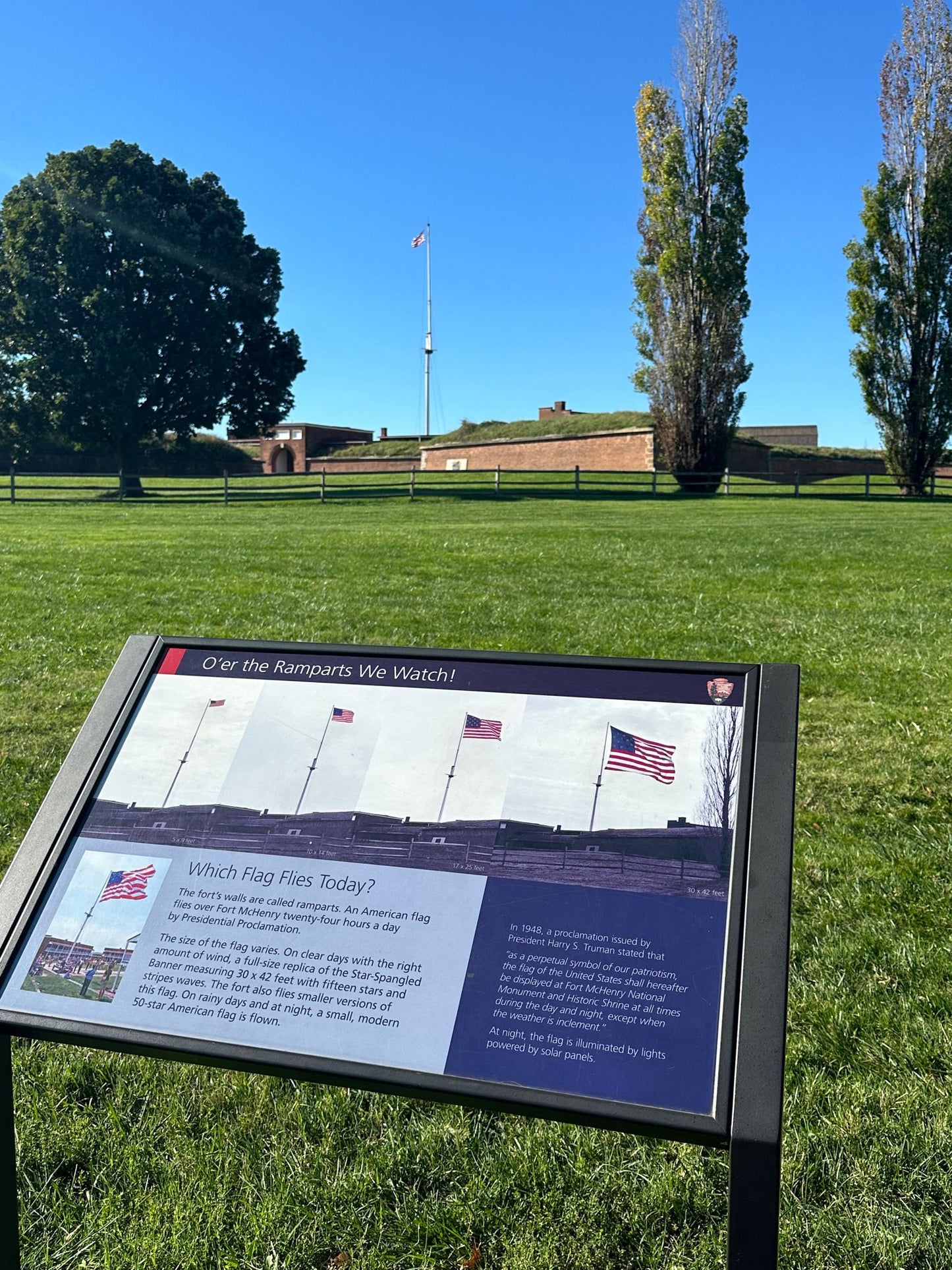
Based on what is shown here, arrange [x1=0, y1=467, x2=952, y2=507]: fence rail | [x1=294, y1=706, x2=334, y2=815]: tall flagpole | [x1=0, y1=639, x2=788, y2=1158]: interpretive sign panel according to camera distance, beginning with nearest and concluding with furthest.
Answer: [x1=0, y1=639, x2=788, y2=1158]: interpretive sign panel < [x1=294, y1=706, x2=334, y2=815]: tall flagpole < [x1=0, y1=467, x2=952, y2=507]: fence rail

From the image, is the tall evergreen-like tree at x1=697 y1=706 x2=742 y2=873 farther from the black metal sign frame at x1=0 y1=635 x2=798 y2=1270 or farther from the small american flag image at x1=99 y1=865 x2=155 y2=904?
the small american flag image at x1=99 y1=865 x2=155 y2=904

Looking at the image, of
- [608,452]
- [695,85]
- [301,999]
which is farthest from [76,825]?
[608,452]

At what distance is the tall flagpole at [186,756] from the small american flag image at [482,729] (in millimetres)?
609

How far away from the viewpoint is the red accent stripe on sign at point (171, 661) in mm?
2574

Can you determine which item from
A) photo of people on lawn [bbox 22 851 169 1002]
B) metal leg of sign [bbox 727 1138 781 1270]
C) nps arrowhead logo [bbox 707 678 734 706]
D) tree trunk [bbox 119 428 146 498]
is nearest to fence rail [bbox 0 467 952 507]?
tree trunk [bbox 119 428 146 498]

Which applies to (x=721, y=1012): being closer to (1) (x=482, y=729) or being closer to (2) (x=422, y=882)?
(2) (x=422, y=882)

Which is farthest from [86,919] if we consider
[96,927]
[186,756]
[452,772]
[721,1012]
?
[721,1012]

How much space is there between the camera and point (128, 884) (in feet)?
7.19

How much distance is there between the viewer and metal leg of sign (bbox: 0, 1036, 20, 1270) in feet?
6.95

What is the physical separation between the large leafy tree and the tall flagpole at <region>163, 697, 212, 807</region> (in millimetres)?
32319

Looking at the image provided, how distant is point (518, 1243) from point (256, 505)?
2768cm

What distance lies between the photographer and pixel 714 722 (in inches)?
84.9

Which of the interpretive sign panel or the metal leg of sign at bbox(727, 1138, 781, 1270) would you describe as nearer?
the metal leg of sign at bbox(727, 1138, 781, 1270)

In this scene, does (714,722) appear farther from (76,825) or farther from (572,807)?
(76,825)
